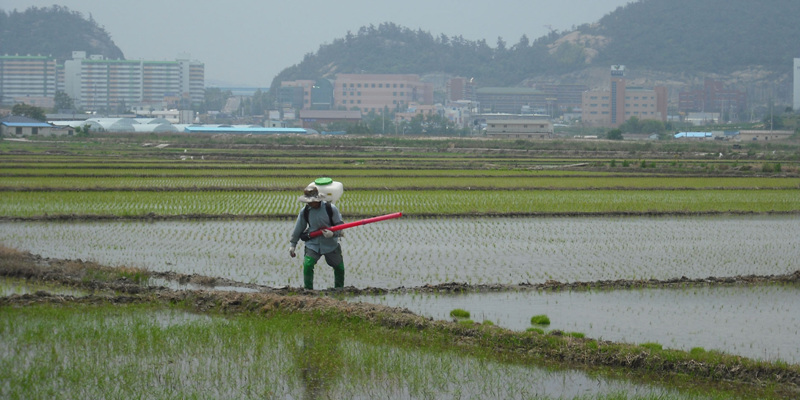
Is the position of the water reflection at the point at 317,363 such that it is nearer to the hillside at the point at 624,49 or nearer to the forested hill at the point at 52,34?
the hillside at the point at 624,49

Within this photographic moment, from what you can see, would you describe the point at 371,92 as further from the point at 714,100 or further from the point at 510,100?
the point at 714,100

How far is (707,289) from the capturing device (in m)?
9.35

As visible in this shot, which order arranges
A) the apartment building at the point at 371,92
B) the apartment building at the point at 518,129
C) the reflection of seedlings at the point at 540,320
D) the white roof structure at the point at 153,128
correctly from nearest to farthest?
the reflection of seedlings at the point at 540,320, the apartment building at the point at 518,129, the white roof structure at the point at 153,128, the apartment building at the point at 371,92

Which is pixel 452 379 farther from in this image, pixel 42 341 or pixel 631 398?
pixel 42 341

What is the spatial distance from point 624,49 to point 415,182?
126 metres

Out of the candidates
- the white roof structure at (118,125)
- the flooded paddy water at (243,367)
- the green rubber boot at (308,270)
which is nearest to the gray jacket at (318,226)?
the green rubber boot at (308,270)

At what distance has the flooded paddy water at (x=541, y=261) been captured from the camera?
775 centimetres

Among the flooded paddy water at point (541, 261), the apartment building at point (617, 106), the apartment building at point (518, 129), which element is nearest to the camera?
the flooded paddy water at point (541, 261)

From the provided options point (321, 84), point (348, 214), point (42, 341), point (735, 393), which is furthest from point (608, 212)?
point (321, 84)

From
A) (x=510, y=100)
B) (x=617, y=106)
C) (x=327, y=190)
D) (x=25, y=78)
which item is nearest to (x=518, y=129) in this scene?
(x=617, y=106)

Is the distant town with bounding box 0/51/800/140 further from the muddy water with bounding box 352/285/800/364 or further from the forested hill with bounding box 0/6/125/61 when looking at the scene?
the muddy water with bounding box 352/285/800/364

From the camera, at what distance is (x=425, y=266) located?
10617 mm

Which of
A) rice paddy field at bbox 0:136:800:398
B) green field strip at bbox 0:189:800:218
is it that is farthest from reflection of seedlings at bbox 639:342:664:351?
green field strip at bbox 0:189:800:218

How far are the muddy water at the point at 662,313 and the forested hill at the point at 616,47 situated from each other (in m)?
132
